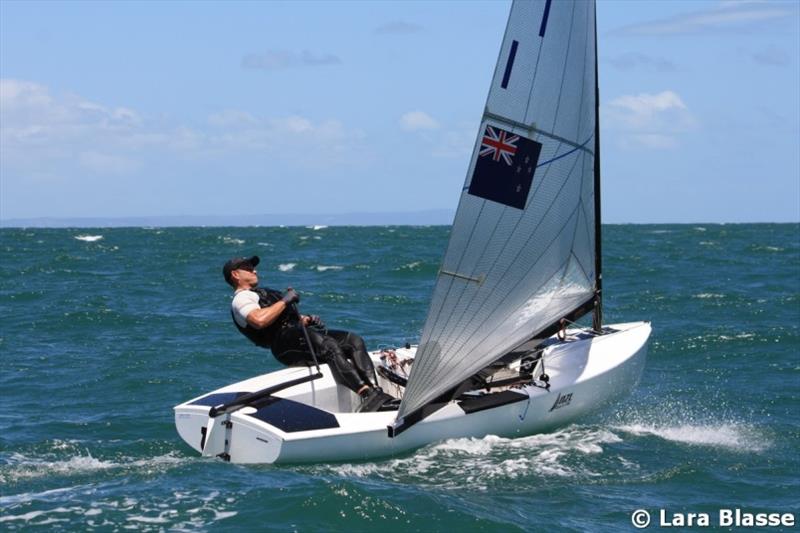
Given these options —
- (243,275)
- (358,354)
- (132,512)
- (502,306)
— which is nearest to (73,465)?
(132,512)

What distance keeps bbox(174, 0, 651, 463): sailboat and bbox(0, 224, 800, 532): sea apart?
0.73ft

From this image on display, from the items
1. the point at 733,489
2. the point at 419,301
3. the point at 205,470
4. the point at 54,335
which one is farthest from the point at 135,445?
the point at 419,301

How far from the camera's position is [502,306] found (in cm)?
923

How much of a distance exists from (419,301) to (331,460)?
11840 mm

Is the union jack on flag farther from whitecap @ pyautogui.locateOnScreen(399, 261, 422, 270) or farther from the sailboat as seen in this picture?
whitecap @ pyautogui.locateOnScreen(399, 261, 422, 270)

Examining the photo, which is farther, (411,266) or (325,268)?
(325,268)

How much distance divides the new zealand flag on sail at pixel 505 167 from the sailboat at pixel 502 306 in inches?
0.4

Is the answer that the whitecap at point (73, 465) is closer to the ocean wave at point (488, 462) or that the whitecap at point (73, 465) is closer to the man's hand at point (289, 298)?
the ocean wave at point (488, 462)

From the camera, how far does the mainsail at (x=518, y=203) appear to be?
8.71 meters

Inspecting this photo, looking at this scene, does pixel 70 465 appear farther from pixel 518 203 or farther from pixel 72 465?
pixel 518 203

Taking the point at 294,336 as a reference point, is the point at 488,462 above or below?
below

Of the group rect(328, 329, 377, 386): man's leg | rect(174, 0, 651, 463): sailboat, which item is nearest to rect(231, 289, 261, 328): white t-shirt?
rect(174, 0, 651, 463): sailboat

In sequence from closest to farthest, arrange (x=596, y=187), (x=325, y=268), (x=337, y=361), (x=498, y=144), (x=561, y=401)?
(x=498, y=144)
(x=337, y=361)
(x=561, y=401)
(x=596, y=187)
(x=325, y=268)

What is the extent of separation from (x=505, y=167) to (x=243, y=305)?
2.34 metres
